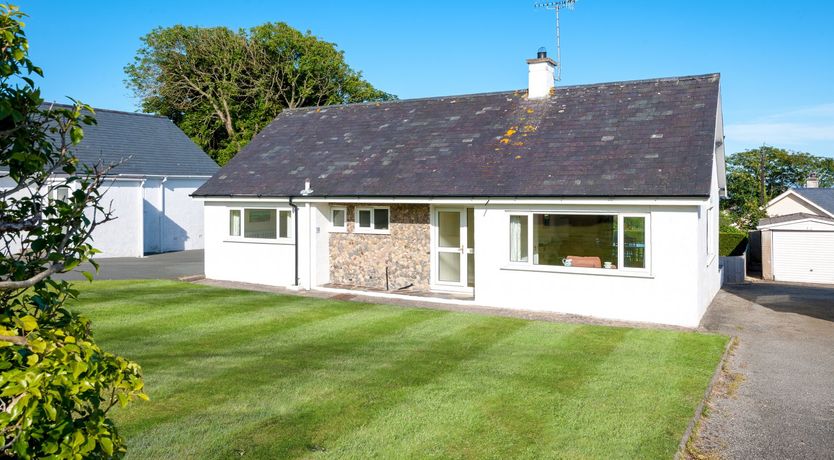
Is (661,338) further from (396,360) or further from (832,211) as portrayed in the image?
(832,211)

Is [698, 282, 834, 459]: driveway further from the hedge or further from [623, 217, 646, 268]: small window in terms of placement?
the hedge

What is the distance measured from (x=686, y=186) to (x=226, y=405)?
10.1 meters

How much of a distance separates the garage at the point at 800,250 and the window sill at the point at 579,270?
1240cm

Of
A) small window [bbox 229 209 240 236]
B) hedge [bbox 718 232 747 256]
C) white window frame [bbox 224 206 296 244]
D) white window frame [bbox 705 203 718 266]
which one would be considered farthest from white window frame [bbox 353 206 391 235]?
hedge [bbox 718 232 747 256]

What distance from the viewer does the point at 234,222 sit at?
20609 millimetres

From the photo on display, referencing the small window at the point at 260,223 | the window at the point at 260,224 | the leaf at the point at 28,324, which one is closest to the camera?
the leaf at the point at 28,324

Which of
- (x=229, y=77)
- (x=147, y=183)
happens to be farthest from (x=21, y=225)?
(x=229, y=77)

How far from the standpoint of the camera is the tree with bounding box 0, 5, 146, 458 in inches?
129

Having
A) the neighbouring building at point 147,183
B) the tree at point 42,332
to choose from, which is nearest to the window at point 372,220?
the neighbouring building at point 147,183

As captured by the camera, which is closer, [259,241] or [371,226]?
[371,226]

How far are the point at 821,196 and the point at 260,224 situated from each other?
103 feet

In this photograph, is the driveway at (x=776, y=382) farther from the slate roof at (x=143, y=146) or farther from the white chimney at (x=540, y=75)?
the slate roof at (x=143, y=146)

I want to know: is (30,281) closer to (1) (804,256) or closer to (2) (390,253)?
(2) (390,253)

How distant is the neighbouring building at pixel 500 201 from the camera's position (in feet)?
48.1
